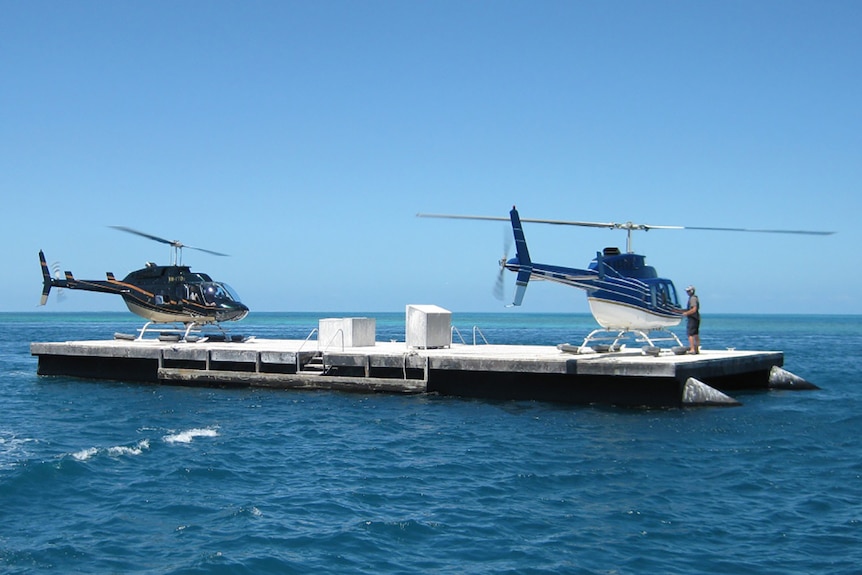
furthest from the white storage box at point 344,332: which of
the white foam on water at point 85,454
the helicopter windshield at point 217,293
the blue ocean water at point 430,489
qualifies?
the white foam on water at point 85,454

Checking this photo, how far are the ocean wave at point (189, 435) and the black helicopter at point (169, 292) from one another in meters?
12.9

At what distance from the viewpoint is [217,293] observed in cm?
3275

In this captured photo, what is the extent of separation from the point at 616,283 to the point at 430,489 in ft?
40.2

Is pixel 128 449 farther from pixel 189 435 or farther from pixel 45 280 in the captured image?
pixel 45 280

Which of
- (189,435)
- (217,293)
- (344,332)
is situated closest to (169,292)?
(217,293)

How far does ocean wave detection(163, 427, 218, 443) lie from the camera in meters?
18.5

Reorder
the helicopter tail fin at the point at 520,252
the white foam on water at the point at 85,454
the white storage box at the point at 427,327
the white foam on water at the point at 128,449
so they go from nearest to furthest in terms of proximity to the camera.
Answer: the white foam on water at the point at 85,454
the white foam on water at the point at 128,449
the helicopter tail fin at the point at 520,252
the white storage box at the point at 427,327

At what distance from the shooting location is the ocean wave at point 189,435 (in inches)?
727

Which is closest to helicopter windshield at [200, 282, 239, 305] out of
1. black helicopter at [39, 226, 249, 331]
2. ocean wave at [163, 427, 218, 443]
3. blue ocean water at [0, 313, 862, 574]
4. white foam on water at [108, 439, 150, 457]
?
black helicopter at [39, 226, 249, 331]

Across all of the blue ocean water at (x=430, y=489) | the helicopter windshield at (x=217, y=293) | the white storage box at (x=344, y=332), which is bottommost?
the blue ocean water at (x=430, y=489)

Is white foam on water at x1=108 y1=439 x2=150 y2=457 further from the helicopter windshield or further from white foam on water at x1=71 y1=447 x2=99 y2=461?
the helicopter windshield

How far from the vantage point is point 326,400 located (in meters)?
24.9

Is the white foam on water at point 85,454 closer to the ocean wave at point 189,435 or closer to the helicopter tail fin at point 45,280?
the ocean wave at point 189,435

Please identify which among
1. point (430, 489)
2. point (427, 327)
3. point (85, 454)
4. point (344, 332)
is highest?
point (427, 327)
